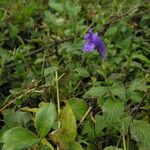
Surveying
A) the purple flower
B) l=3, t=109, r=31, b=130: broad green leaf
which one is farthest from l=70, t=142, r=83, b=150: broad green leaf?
the purple flower

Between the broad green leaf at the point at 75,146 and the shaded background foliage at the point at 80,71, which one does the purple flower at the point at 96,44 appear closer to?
the shaded background foliage at the point at 80,71

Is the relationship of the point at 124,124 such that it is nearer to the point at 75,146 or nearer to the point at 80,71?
the point at 75,146

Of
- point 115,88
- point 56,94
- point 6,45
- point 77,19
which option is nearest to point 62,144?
point 115,88

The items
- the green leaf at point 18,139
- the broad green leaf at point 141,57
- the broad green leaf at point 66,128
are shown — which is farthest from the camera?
the broad green leaf at point 141,57

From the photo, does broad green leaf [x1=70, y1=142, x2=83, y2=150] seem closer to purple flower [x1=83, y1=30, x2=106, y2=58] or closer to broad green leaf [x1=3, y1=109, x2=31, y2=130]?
broad green leaf [x1=3, y1=109, x2=31, y2=130]

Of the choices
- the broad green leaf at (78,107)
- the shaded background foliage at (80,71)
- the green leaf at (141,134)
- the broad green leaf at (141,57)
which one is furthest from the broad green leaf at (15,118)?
the broad green leaf at (141,57)

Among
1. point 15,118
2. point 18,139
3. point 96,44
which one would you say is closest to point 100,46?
point 96,44
